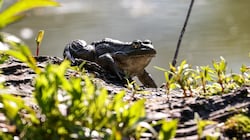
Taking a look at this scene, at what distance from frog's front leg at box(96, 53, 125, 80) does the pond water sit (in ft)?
2.26

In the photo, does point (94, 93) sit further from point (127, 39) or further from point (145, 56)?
point (127, 39)

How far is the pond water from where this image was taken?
2.63 m

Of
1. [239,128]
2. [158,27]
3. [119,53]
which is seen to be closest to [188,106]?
[239,128]

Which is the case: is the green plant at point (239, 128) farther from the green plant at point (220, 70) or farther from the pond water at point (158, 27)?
the pond water at point (158, 27)

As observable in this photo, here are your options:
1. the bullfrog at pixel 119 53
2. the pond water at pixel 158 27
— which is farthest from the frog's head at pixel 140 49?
the pond water at pixel 158 27

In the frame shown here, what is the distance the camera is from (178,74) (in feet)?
2.35

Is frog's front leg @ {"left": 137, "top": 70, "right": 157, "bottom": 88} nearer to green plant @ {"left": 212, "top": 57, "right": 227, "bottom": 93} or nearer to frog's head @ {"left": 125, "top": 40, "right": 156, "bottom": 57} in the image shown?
frog's head @ {"left": 125, "top": 40, "right": 156, "bottom": 57}

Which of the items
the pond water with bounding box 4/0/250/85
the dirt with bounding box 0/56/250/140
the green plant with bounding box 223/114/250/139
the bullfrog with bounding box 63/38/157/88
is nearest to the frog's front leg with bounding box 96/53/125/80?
the bullfrog with bounding box 63/38/157/88

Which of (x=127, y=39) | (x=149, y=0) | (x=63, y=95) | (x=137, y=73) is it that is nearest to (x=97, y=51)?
(x=137, y=73)

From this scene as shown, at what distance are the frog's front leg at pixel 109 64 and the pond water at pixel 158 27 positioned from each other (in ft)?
2.26

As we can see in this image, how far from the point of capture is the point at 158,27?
3.34 metres

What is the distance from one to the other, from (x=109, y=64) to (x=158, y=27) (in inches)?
85.2

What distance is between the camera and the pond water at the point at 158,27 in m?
2.63

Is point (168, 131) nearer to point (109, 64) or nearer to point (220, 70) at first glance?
point (220, 70)
